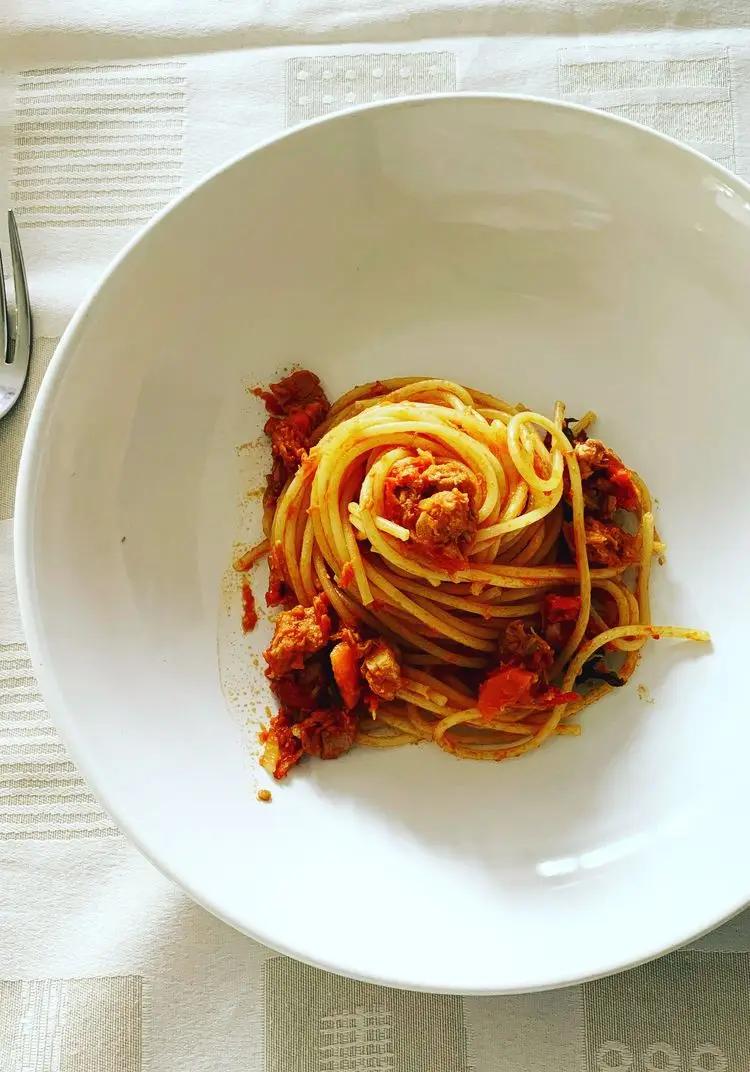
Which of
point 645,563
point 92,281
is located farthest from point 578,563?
point 92,281

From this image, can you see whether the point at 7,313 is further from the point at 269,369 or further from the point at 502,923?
the point at 502,923

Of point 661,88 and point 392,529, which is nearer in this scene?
point 392,529

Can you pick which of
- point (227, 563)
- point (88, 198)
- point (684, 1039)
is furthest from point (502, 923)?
point (88, 198)

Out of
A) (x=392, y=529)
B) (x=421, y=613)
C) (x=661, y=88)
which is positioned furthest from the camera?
(x=661, y=88)

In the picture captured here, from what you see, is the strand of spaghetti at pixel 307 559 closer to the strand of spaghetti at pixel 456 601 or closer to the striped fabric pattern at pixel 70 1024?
the strand of spaghetti at pixel 456 601

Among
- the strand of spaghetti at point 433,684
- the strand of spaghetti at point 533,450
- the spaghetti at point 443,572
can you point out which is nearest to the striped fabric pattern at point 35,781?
the spaghetti at point 443,572

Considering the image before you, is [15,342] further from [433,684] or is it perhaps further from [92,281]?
[433,684]
